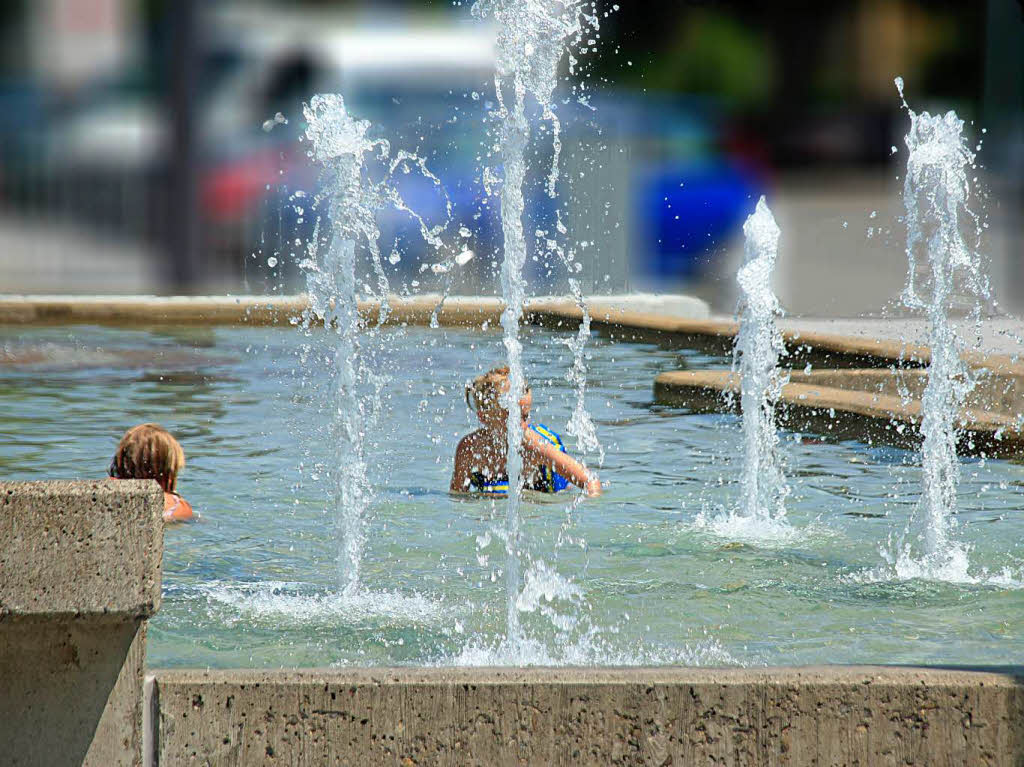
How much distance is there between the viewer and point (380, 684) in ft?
9.62

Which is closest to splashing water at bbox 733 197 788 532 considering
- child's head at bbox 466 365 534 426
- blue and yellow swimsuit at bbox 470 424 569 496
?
blue and yellow swimsuit at bbox 470 424 569 496

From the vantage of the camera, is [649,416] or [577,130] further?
[577,130]

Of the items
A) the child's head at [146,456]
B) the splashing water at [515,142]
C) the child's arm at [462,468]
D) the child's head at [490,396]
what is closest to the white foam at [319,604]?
the splashing water at [515,142]

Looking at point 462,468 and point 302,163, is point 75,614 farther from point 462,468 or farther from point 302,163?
point 302,163

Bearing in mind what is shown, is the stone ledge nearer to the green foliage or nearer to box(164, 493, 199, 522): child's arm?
box(164, 493, 199, 522): child's arm

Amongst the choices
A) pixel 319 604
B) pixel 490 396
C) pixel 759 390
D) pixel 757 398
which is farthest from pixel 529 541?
pixel 759 390

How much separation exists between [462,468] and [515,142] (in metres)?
1.77

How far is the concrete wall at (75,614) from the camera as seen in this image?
2.79m

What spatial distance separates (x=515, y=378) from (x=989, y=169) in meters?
24.1

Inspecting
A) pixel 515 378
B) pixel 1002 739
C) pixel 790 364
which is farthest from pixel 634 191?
pixel 1002 739

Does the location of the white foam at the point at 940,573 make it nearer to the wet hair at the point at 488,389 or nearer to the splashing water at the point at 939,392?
the splashing water at the point at 939,392

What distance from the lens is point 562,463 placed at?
638cm

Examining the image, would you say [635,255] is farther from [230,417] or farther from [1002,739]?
[1002,739]

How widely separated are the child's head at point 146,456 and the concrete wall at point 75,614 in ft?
9.28
